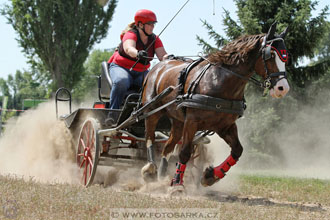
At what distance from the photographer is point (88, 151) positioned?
7.20 m

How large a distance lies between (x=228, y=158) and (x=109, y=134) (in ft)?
6.52

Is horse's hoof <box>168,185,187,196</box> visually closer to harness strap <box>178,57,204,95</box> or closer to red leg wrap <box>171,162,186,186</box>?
red leg wrap <box>171,162,186,186</box>

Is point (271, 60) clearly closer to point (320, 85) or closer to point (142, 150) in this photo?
point (142, 150)

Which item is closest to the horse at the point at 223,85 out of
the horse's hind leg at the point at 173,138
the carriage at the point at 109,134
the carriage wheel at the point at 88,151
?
the horse's hind leg at the point at 173,138

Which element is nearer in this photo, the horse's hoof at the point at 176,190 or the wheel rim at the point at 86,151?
the horse's hoof at the point at 176,190

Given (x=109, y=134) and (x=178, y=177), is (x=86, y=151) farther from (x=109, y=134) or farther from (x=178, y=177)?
(x=178, y=177)

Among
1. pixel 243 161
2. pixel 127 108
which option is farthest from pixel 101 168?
pixel 243 161

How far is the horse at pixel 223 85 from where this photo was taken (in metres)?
5.23

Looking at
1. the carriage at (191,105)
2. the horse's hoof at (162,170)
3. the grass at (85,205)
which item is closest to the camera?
the grass at (85,205)

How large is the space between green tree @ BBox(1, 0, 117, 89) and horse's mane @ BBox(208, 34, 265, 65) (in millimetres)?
21789

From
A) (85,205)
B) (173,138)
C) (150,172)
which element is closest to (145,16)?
(173,138)

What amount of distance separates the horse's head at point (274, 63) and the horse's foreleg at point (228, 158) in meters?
0.97

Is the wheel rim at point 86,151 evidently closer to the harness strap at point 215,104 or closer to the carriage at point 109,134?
the carriage at point 109,134

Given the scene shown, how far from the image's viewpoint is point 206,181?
6129 mm
